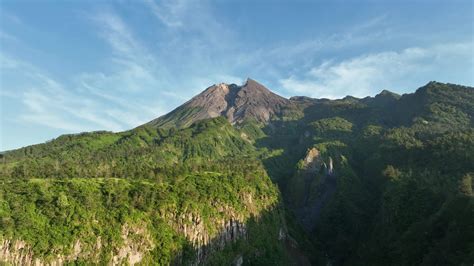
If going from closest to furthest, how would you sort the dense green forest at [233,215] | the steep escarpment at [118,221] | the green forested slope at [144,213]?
the steep escarpment at [118,221] → the green forested slope at [144,213] → the dense green forest at [233,215]

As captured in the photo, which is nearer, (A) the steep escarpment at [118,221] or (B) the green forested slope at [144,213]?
(A) the steep escarpment at [118,221]

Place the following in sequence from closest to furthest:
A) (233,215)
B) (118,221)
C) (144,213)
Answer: (118,221) < (144,213) < (233,215)

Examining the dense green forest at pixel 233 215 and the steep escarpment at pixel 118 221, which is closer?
the steep escarpment at pixel 118 221

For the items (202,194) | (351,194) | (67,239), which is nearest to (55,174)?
(67,239)

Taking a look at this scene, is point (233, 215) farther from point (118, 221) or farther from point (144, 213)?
point (118, 221)

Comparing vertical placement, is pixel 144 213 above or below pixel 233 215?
above

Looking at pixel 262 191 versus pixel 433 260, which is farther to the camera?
pixel 262 191

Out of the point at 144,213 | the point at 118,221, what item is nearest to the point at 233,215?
the point at 144,213

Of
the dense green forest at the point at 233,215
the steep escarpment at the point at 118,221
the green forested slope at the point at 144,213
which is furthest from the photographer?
the dense green forest at the point at 233,215

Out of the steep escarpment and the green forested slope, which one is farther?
the green forested slope

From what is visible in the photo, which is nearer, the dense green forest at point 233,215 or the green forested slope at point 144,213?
the green forested slope at point 144,213

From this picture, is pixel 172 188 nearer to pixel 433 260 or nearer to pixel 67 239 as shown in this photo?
pixel 67 239
